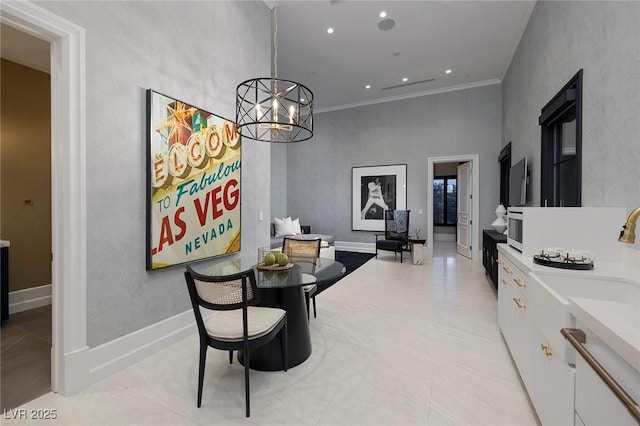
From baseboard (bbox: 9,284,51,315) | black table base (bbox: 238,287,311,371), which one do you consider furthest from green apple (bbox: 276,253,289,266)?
baseboard (bbox: 9,284,51,315)

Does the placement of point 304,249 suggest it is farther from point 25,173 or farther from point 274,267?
point 25,173

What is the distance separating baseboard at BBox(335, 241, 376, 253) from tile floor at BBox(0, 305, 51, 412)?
5.93 metres

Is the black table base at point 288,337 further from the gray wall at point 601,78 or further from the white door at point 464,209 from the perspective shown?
the white door at point 464,209

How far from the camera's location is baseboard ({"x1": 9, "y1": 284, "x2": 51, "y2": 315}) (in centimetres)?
328

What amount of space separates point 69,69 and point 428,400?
3.14m

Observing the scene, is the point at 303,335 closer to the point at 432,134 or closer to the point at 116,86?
the point at 116,86

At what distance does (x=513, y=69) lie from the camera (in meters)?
5.11

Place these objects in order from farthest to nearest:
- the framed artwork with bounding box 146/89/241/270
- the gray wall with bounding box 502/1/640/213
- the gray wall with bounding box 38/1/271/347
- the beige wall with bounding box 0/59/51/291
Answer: the beige wall with bounding box 0/59/51/291 < the framed artwork with bounding box 146/89/241/270 < the gray wall with bounding box 38/1/271/347 < the gray wall with bounding box 502/1/640/213

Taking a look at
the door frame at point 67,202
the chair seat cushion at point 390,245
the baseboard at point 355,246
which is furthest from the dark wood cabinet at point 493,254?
the door frame at point 67,202

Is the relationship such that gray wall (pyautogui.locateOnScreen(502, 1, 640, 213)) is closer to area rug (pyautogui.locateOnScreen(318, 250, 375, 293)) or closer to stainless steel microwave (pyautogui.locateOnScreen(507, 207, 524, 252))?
stainless steel microwave (pyautogui.locateOnScreen(507, 207, 524, 252))

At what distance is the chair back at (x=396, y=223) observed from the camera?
671 centimetres

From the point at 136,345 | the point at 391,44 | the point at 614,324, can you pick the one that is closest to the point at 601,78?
the point at 614,324

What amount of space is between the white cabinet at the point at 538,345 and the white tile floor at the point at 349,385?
0.25 metres

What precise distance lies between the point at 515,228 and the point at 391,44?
3.88 meters
